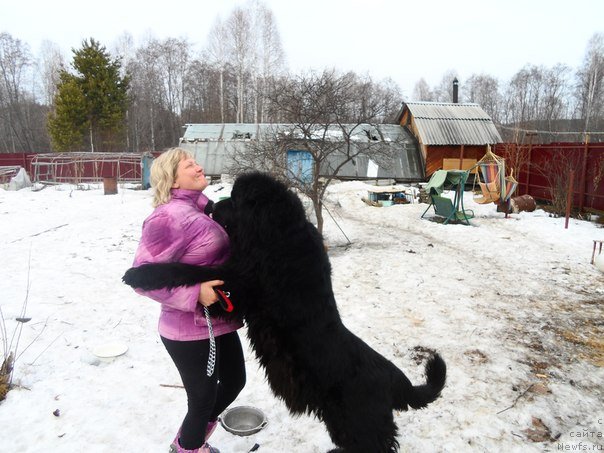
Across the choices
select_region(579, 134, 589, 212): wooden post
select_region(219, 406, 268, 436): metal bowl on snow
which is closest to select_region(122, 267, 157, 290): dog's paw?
select_region(219, 406, 268, 436): metal bowl on snow

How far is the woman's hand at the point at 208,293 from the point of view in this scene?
1627mm

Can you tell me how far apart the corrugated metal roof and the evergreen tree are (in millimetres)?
20839

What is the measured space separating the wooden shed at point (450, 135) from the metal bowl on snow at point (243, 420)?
1817 cm

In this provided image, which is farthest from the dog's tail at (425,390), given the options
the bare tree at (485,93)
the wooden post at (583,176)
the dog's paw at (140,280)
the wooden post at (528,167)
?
the bare tree at (485,93)

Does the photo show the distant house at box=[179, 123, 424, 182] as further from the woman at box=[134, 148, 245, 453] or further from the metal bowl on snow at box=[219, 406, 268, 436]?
the woman at box=[134, 148, 245, 453]

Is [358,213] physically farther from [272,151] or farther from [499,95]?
[499,95]

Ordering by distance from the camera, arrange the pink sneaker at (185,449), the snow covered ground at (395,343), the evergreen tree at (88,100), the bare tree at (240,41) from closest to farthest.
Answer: the pink sneaker at (185,449), the snow covered ground at (395,343), the evergreen tree at (88,100), the bare tree at (240,41)

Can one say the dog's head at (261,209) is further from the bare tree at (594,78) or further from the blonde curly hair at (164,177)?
the bare tree at (594,78)

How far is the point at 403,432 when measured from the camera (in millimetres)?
2582

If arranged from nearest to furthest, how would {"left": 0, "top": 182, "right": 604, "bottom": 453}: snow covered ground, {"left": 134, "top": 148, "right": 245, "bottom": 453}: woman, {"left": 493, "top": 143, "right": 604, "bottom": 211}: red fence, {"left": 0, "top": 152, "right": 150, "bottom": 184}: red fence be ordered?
1. {"left": 134, "top": 148, "right": 245, "bottom": 453}: woman
2. {"left": 0, "top": 182, "right": 604, "bottom": 453}: snow covered ground
3. {"left": 493, "top": 143, "right": 604, "bottom": 211}: red fence
4. {"left": 0, "top": 152, "right": 150, "bottom": 184}: red fence

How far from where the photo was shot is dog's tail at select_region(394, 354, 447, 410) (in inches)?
76.9

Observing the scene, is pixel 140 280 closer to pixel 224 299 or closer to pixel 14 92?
pixel 224 299

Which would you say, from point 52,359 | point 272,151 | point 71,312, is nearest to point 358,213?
point 272,151

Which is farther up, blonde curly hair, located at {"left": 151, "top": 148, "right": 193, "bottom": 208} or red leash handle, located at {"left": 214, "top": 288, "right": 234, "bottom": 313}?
blonde curly hair, located at {"left": 151, "top": 148, "right": 193, "bottom": 208}
